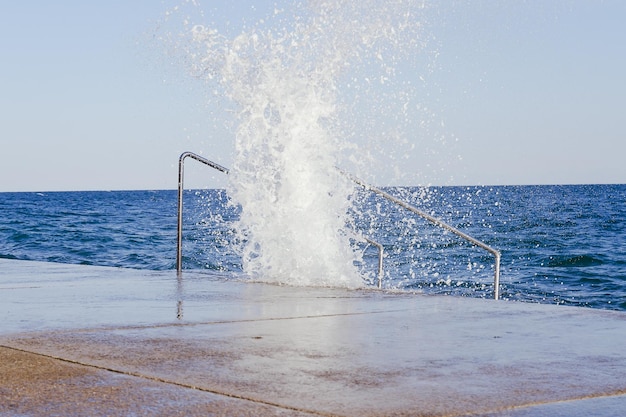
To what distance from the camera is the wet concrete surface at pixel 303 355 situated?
2683mm

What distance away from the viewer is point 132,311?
15.5 ft

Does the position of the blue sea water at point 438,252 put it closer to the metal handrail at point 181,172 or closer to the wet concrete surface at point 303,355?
the metal handrail at point 181,172

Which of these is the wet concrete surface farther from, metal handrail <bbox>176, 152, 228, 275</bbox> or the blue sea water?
the blue sea water

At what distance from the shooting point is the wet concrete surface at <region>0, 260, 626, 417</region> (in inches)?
106

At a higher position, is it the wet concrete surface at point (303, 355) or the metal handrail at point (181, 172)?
the metal handrail at point (181, 172)

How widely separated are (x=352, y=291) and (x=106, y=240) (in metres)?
27.1

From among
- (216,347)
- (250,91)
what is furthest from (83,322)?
(250,91)

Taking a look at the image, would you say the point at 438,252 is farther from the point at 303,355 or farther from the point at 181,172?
the point at 303,355

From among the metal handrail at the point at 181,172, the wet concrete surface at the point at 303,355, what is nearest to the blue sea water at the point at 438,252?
the metal handrail at the point at 181,172

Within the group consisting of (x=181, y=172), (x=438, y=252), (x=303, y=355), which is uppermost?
(x=181, y=172)

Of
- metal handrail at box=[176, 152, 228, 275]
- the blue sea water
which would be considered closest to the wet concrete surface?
metal handrail at box=[176, 152, 228, 275]

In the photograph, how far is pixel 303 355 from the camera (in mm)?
3469

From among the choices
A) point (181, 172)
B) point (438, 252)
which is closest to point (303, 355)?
point (181, 172)

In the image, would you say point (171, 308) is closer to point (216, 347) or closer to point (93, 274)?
point (216, 347)
